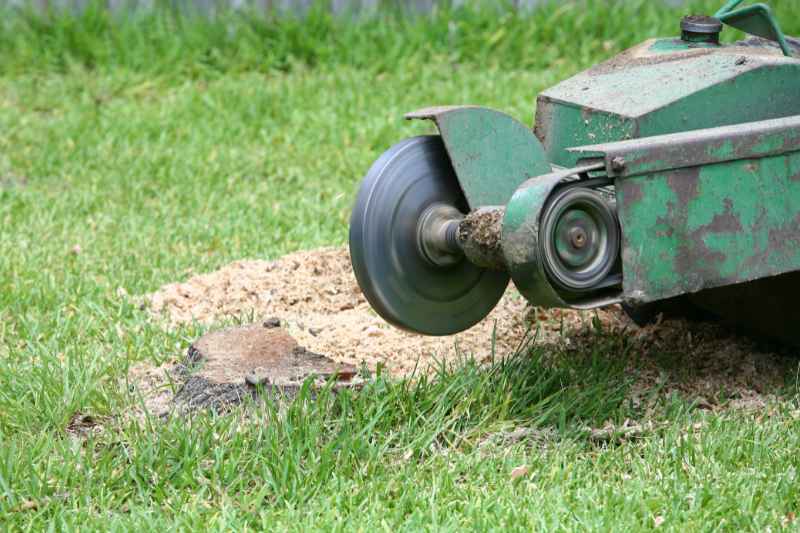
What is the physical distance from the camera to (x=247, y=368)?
146 inches

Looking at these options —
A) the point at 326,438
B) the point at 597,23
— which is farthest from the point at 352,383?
the point at 597,23

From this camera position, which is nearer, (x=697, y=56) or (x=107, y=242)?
(x=697, y=56)

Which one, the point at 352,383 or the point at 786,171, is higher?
the point at 786,171

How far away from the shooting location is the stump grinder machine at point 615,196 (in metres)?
3.18

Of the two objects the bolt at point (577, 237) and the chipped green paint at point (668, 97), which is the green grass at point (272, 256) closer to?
the bolt at point (577, 237)

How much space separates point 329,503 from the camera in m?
3.01

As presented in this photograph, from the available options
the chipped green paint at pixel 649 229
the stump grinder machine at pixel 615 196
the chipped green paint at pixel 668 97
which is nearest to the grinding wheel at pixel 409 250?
the stump grinder machine at pixel 615 196

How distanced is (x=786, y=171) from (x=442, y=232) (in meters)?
0.94

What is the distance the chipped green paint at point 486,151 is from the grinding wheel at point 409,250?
8 cm

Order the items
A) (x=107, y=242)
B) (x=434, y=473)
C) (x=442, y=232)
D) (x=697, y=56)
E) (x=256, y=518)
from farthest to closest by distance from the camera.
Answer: (x=107, y=242)
(x=697, y=56)
(x=442, y=232)
(x=434, y=473)
(x=256, y=518)

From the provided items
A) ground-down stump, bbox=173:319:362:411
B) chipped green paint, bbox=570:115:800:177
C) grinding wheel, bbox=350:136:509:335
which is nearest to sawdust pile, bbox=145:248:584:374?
ground-down stump, bbox=173:319:362:411

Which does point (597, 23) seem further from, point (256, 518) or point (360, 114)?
point (256, 518)

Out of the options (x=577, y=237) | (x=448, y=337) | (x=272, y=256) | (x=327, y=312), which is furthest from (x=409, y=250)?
(x=272, y=256)

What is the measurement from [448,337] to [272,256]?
126cm
